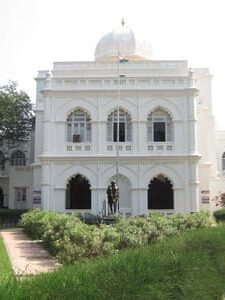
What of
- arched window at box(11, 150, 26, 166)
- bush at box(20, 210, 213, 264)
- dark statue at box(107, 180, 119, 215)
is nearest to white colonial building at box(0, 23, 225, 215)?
dark statue at box(107, 180, 119, 215)

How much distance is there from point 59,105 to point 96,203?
21.0 feet

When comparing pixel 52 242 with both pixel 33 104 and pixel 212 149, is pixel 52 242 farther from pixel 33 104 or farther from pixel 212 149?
pixel 33 104

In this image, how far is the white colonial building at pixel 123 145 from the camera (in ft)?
92.7

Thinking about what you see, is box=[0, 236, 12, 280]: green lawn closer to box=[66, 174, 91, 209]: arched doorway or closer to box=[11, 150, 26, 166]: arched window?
box=[66, 174, 91, 209]: arched doorway

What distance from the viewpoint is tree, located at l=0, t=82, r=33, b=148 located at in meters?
34.6

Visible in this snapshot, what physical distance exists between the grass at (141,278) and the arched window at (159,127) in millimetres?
21109

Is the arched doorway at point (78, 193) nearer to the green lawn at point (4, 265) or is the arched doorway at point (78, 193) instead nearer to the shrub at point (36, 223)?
the shrub at point (36, 223)

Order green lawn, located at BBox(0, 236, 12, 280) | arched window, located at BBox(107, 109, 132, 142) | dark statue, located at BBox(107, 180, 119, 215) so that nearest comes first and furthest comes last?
1. green lawn, located at BBox(0, 236, 12, 280)
2. dark statue, located at BBox(107, 180, 119, 215)
3. arched window, located at BBox(107, 109, 132, 142)

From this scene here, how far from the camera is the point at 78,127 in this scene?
1169 inches

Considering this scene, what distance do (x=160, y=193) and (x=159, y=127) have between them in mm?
4182

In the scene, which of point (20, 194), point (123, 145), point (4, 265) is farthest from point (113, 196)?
point (4, 265)

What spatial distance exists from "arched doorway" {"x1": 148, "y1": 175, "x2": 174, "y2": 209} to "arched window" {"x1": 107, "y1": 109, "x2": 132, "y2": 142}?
3.22m

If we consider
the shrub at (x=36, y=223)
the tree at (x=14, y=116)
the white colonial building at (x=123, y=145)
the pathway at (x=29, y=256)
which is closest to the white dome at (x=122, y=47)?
the white colonial building at (x=123, y=145)

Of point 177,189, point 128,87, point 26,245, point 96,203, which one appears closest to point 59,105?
point 128,87
